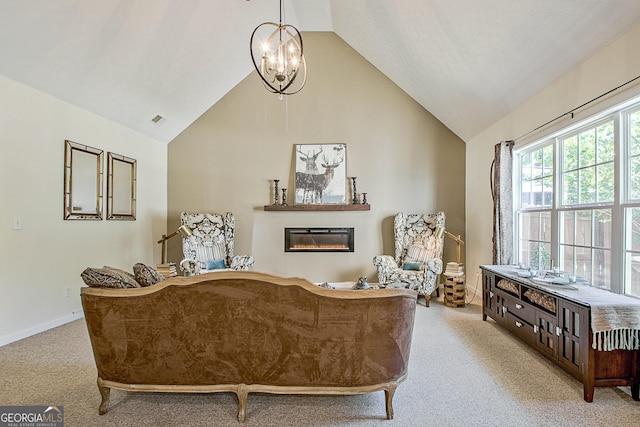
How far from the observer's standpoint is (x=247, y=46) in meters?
4.82

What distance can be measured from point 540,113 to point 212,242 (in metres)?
4.59

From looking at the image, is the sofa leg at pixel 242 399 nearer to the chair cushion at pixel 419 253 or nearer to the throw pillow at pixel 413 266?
the throw pillow at pixel 413 266

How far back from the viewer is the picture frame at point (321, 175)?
5488 mm

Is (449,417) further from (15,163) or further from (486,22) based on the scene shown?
(15,163)

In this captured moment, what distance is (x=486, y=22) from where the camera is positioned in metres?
3.01

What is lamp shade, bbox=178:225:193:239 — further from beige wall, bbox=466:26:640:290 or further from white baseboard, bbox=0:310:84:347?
beige wall, bbox=466:26:640:290

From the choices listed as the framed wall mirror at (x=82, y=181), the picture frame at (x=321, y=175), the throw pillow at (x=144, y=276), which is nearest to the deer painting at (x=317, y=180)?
the picture frame at (x=321, y=175)

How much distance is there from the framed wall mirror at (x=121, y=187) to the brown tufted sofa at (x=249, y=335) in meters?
2.87

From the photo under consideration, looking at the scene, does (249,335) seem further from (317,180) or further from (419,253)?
(317,180)

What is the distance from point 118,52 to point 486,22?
12.3 ft

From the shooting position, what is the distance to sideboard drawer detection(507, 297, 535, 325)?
9.43 ft

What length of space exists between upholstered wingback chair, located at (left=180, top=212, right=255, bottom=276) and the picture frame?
124cm

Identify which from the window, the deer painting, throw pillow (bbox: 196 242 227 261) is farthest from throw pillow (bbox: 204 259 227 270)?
the window

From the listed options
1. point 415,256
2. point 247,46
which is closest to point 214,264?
point 415,256
